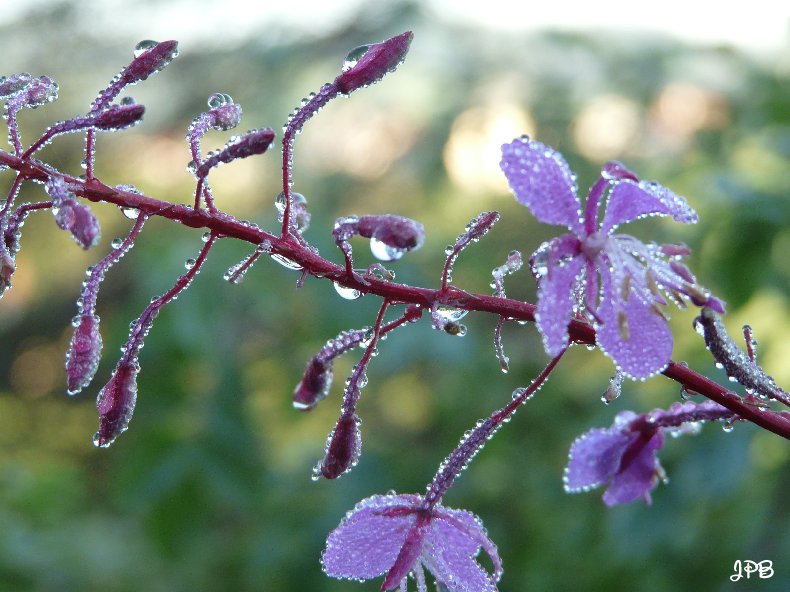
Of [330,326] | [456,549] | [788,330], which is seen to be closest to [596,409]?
[788,330]

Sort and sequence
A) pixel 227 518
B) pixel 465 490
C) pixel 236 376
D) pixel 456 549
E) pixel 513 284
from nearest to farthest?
pixel 456 549 → pixel 236 376 → pixel 465 490 → pixel 227 518 → pixel 513 284

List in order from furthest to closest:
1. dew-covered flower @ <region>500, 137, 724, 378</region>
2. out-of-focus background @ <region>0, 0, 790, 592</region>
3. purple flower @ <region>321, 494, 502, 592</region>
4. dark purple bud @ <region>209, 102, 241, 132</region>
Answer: out-of-focus background @ <region>0, 0, 790, 592</region> < purple flower @ <region>321, 494, 502, 592</region> < dark purple bud @ <region>209, 102, 241, 132</region> < dew-covered flower @ <region>500, 137, 724, 378</region>

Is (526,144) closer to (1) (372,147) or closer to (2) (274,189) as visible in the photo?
A: (2) (274,189)

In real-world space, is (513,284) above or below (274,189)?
below

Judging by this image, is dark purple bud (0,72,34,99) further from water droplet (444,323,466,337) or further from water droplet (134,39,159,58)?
water droplet (444,323,466,337)

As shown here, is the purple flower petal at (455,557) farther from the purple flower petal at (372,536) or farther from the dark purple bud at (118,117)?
the dark purple bud at (118,117)

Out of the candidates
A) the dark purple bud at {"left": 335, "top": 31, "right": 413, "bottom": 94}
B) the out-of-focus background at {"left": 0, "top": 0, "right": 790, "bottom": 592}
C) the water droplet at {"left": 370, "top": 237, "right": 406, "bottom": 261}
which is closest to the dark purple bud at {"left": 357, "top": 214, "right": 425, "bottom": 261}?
the water droplet at {"left": 370, "top": 237, "right": 406, "bottom": 261}
